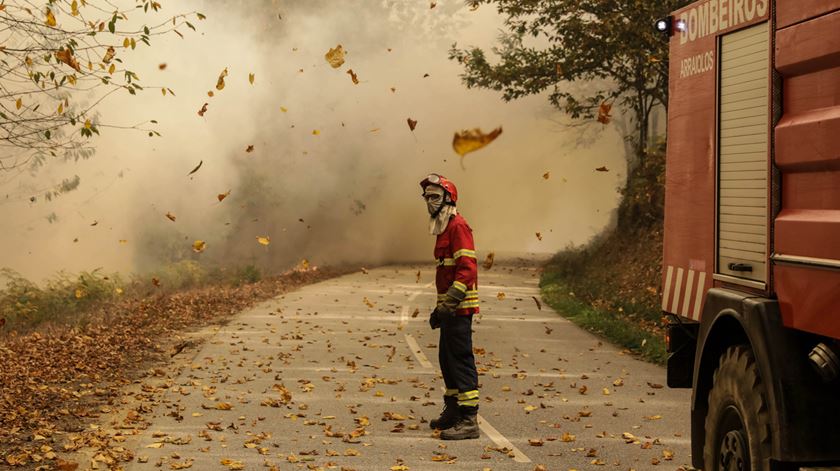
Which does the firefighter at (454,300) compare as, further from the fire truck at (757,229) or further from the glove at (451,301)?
the fire truck at (757,229)

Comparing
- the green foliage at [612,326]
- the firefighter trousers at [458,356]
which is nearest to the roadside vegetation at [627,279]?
the green foliage at [612,326]

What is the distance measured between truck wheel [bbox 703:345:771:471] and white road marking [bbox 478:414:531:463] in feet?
8.82

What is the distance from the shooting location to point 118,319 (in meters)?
19.4

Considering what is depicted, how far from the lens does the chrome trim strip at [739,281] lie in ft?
16.8

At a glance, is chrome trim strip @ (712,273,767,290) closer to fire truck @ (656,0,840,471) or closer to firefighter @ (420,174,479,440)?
fire truck @ (656,0,840,471)

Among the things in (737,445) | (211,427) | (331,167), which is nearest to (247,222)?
(331,167)

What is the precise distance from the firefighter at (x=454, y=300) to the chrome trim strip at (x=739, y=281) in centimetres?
366

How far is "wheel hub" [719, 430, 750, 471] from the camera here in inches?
204

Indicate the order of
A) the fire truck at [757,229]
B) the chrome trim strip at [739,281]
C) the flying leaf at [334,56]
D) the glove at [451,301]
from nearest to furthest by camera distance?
the fire truck at [757,229] < the chrome trim strip at [739,281] < the glove at [451,301] < the flying leaf at [334,56]

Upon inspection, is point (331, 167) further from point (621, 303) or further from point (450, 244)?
point (450, 244)

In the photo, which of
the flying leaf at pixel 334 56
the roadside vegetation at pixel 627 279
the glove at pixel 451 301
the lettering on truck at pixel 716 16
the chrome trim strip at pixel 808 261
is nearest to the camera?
the chrome trim strip at pixel 808 261

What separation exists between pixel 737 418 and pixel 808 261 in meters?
1.11

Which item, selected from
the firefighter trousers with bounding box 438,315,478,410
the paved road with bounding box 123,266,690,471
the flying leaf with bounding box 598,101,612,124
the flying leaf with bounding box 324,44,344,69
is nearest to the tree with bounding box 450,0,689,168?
the flying leaf with bounding box 598,101,612,124

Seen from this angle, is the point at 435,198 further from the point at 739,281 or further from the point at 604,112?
the point at 604,112
